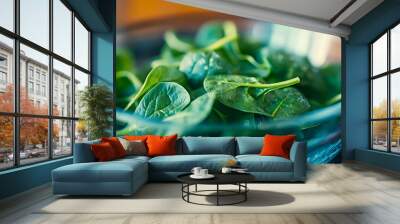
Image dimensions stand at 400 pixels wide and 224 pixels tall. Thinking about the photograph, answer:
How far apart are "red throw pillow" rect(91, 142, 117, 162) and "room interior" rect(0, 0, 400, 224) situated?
0.8 inches

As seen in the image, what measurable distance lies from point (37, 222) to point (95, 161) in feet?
6.70

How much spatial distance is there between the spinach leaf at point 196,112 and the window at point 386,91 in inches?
151

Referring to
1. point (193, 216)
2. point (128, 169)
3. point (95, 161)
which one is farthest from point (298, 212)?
point (95, 161)

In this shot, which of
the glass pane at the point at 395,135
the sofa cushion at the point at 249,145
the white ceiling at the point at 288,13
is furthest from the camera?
the white ceiling at the point at 288,13

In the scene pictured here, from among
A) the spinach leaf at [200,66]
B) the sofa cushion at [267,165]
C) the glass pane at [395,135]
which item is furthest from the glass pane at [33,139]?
the glass pane at [395,135]

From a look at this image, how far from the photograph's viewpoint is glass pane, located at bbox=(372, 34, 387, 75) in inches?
335

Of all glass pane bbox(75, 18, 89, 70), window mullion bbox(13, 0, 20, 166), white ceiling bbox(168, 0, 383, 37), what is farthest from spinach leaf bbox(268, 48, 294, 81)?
window mullion bbox(13, 0, 20, 166)

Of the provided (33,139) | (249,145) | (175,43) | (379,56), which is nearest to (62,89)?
(33,139)

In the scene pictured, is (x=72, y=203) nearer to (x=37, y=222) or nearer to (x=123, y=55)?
(x=37, y=222)

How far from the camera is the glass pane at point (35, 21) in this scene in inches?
214

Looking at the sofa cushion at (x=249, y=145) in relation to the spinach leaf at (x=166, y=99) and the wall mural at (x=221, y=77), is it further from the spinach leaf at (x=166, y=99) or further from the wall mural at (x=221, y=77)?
the spinach leaf at (x=166, y=99)

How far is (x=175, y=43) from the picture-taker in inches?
345

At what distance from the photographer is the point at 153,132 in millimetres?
8664

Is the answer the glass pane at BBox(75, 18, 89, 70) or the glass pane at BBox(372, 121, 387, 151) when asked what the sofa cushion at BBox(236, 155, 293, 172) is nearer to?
the glass pane at BBox(372, 121, 387, 151)
